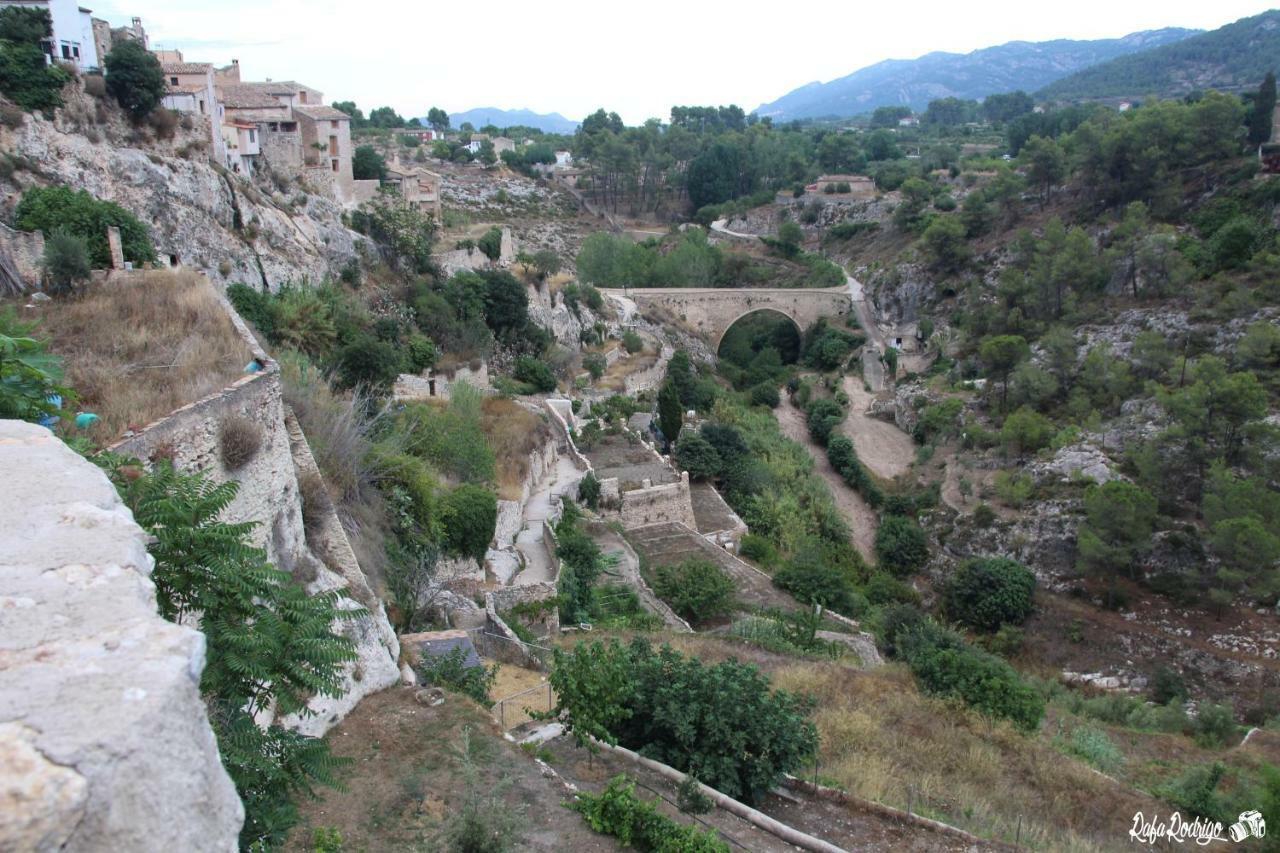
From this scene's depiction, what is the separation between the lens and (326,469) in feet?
35.2

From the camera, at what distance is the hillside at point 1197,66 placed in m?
131

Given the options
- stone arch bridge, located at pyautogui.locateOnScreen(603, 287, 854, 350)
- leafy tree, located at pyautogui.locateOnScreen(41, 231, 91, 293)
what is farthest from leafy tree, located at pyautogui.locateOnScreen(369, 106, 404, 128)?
leafy tree, located at pyautogui.locateOnScreen(41, 231, 91, 293)

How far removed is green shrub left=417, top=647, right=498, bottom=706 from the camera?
9422 millimetres

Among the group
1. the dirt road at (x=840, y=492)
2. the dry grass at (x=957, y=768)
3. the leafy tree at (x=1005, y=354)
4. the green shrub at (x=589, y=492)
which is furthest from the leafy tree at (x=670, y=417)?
the dry grass at (x=957, y=768)

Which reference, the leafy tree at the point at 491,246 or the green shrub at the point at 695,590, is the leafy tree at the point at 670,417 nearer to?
the leafy tree at the point at 491,246

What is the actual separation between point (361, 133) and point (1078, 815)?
244 feet

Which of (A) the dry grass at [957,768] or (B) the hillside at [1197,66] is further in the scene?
(B) the hillside at [1197,66]

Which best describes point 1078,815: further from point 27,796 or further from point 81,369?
point 81,369

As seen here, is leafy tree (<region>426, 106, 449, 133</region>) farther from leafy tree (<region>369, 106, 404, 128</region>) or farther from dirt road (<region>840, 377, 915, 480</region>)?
dirt road (<region>840, 377, 915, 480</region>)

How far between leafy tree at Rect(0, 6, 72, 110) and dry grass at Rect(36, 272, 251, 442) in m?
11.4

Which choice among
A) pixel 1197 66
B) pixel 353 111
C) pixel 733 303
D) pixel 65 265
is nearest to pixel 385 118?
pixel 353 111

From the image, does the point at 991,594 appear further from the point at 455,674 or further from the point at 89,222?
the point at 89,222

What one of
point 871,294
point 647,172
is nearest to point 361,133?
point 647,172

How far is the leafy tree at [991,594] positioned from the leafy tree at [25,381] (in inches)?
853
